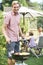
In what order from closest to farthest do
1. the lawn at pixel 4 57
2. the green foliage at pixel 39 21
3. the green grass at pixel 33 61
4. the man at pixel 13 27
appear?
the man at pixel 13 27
the lawn at pixel 4 57
the green grass at pixel 33 61
the green foliage at pixel 39 21

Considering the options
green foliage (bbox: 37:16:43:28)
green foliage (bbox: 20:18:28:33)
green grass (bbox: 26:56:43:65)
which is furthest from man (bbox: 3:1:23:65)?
green foliage (bbox: 37:16:43:28)

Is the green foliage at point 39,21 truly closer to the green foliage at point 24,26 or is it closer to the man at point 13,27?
the green foliage at point 24,26

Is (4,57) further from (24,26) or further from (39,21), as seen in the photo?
(39,21)

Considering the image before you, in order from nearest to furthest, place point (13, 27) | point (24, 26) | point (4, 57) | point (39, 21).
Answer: point (13, 27) → point (4, 57) → point (24, 26) → point (39, 21)

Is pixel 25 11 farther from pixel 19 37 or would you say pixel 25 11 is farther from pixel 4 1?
pixel 19 37

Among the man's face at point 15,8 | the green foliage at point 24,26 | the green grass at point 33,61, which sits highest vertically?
the man's face at point 15,8

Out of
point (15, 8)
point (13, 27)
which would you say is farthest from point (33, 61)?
point (15, 8)

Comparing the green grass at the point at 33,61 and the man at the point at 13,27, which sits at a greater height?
the man at the point at 13,27

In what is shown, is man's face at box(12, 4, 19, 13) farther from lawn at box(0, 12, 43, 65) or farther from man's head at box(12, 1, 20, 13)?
lawn at box(0, 12, 43, 65)

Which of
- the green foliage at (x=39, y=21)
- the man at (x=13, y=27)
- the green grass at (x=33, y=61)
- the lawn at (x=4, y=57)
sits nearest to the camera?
the man at (x=13, y=27)

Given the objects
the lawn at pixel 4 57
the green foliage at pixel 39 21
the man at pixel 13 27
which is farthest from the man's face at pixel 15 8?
the green foliage at pixel 39 21

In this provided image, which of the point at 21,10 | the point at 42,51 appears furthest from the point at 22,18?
the point at 42,51

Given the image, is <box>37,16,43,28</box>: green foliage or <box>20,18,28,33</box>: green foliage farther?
<box>37,16,43,28</box>: green foliage

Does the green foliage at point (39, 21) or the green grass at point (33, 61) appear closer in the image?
the green grass at point (33, 61)
